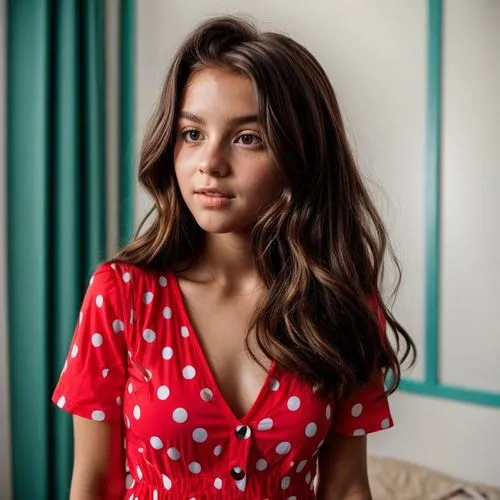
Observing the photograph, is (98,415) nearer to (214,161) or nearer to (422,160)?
(214,161)

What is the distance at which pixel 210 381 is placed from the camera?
1077mm

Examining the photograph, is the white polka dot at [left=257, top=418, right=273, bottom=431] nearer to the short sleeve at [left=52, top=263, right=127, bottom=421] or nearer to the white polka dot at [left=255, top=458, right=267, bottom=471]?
the white polka dot at [left=255, top=458, right=267, bottom=471]

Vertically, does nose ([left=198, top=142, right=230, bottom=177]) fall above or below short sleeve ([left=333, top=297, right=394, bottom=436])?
above

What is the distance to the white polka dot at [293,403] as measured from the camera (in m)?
1.09

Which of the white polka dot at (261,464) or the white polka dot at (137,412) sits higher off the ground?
the white polka dot at (137,412)

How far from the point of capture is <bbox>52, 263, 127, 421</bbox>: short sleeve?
1.08m

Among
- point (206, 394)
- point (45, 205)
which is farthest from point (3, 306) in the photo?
point (206, 394)

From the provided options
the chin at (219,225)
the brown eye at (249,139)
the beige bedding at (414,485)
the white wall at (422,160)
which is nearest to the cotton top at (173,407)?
the chin at (219,225)

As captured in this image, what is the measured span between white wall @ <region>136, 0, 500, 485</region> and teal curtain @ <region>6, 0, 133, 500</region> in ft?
2.31

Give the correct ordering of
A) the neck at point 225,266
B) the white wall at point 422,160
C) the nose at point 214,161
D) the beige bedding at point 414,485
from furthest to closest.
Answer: the white wall at point 422,160 → the beige bedding at point 414,485 → the neck at point 225,266 → the nose at point 214,161

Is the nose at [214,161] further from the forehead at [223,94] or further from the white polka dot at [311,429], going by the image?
the white polka dot at [311,429]

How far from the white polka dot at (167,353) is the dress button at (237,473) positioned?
→ 193 mm

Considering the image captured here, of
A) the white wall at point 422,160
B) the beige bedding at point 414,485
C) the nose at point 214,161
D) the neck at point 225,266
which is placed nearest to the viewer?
the nose at point 214,161

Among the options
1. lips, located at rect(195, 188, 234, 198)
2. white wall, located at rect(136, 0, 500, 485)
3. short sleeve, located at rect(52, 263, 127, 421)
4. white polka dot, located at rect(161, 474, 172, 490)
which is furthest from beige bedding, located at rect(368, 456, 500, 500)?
lips, located at rect(195, 188, 234, 198)
